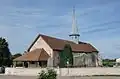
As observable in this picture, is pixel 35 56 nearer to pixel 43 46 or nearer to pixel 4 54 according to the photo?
pixel 43 46

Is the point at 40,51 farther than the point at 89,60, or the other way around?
the point at 89,60

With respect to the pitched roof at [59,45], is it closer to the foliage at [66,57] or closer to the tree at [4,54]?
the foliage at [66,57]

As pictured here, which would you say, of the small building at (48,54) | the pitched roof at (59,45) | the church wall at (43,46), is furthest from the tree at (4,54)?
the church wall at (43,46)

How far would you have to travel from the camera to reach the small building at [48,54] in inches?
2650

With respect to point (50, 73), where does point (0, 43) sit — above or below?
above

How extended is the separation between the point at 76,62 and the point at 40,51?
366 inches

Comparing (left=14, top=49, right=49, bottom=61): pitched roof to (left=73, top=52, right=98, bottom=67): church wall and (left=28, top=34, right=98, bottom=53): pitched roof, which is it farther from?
(left=73, top=52, right=98, bottom=67): church wall

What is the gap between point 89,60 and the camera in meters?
82.2

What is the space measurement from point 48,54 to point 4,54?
13006 mm

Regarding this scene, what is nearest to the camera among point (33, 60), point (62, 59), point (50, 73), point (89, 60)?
point (50, 73)

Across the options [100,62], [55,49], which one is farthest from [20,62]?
[100,62]

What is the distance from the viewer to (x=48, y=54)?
71.4 meters

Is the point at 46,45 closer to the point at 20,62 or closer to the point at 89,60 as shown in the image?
the point at 20,62

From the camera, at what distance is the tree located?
75669 millimetres
